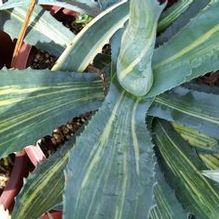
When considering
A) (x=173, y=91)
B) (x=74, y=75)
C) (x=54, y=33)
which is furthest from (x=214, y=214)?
(x=54, y=33)

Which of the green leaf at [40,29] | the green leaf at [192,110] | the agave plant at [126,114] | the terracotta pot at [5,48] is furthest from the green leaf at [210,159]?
the terracotta pot at [5,48]

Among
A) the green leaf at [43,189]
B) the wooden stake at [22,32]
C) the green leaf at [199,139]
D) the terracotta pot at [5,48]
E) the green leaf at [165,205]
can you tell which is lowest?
the green leaf at [43,189]

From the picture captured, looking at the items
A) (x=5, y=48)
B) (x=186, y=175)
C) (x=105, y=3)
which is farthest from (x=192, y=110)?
(x=5, y=48)

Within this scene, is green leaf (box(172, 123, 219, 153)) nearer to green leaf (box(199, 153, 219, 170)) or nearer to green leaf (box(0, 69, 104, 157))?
green leaf (box(199, 153, 219, 170))

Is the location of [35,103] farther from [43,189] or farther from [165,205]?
[165,205]

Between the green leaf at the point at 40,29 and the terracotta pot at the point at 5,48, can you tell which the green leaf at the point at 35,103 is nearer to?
the green leaf at the point at 40,29

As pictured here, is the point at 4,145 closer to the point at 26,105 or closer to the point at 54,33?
the point at 26,105

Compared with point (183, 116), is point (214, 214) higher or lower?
lower

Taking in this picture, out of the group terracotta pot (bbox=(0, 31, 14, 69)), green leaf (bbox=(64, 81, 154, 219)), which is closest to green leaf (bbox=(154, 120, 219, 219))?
green leaf (bbox=(64, 81, 154, 219))
